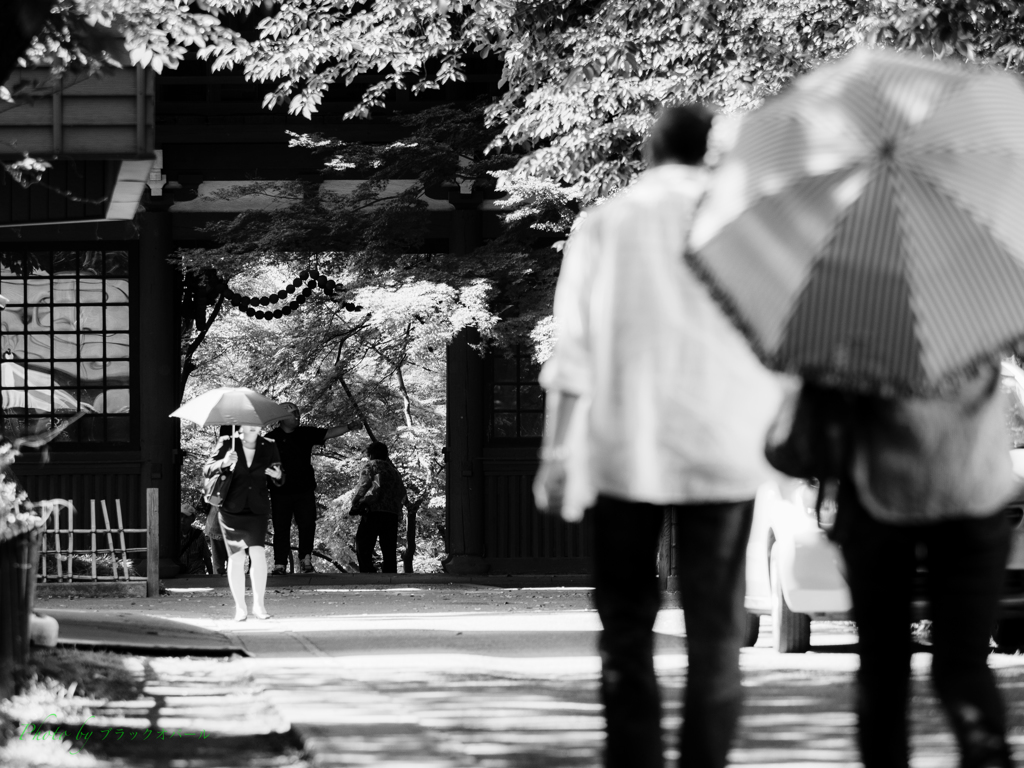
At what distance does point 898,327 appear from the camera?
3697 mm

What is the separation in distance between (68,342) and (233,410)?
16.6ft

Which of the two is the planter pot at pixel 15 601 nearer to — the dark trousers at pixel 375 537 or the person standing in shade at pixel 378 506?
the person standing in shade at pixel 378 506

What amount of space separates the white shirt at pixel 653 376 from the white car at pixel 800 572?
4128 millimetres

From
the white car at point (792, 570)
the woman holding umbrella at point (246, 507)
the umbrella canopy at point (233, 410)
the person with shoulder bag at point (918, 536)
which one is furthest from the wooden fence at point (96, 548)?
the person with shoulder bag at point (918, 536)

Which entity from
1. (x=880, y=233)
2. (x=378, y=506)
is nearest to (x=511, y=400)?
(x=378, y=506)

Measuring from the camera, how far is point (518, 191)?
51.3ft

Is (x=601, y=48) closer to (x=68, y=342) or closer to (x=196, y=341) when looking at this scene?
(x=68, y=342)

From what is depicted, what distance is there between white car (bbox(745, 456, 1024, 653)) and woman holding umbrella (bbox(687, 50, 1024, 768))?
14.2 feet

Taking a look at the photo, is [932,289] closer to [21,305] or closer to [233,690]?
[233,690]

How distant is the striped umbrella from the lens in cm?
368

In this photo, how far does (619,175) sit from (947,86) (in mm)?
9338

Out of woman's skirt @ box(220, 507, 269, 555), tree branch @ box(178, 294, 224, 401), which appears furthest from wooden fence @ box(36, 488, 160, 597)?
woman's skirt @ box(220, 507, 269, 555)

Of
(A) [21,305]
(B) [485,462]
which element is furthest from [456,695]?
(A) [21,305]

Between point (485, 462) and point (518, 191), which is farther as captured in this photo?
point (485, 462)
